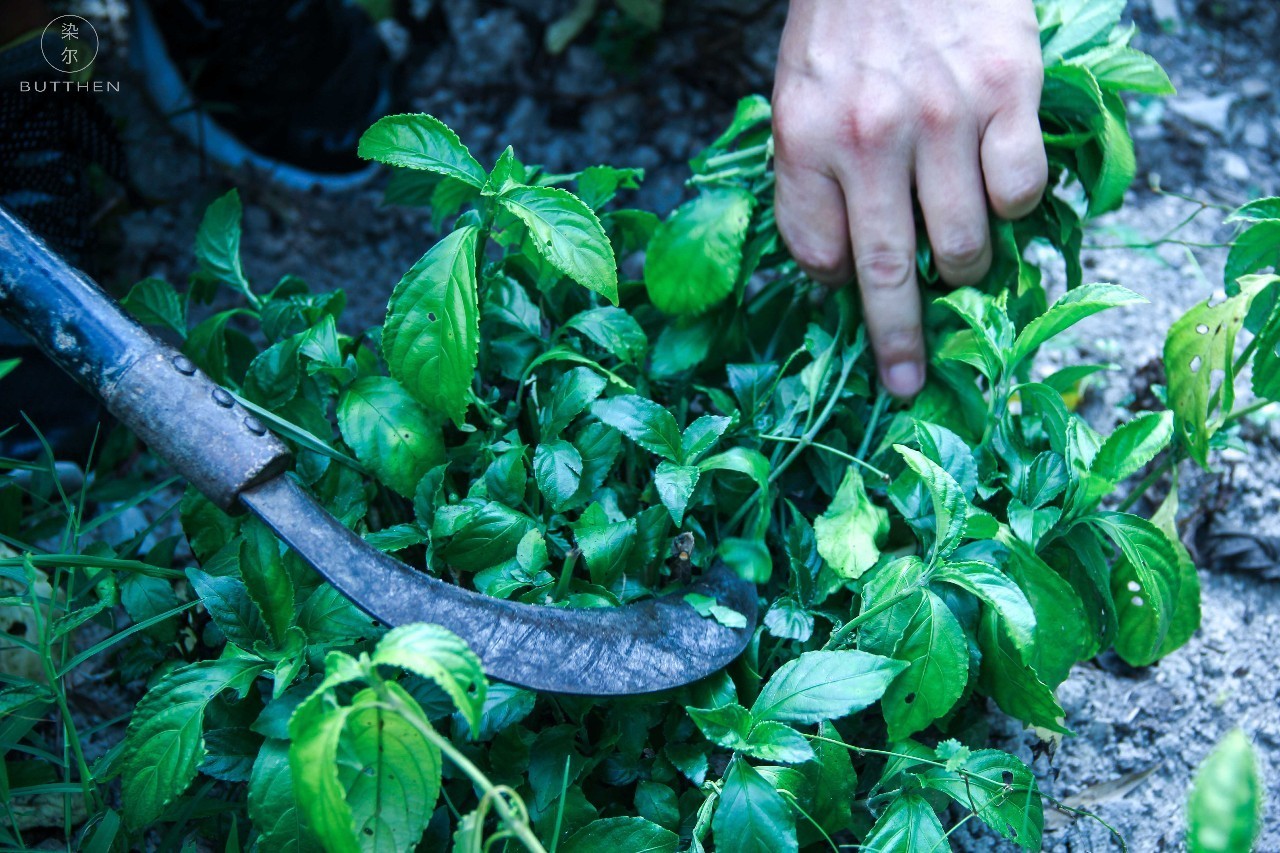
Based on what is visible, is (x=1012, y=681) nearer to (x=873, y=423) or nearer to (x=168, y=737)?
(x=873, y=423)

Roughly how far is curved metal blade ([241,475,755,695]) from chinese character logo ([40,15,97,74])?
3.32ft

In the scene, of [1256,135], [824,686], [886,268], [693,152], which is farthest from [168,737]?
[1256,135]

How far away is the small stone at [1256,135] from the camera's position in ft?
6.45

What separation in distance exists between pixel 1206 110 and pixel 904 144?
1.20 meters

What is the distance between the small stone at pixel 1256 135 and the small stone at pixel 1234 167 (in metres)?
0.06

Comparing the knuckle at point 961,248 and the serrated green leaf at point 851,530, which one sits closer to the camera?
the serrated green leaf at point 851,530

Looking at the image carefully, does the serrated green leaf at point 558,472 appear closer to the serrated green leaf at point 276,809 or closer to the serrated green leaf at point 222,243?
the serrated green leaf at point 276,809

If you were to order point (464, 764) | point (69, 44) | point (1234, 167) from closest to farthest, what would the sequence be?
point (464, 764) → point (69, 44) → point (1234, 167)

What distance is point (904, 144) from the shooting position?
1.16 meters

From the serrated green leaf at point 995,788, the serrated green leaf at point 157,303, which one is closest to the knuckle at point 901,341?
the serrated green leaf at point 995,788

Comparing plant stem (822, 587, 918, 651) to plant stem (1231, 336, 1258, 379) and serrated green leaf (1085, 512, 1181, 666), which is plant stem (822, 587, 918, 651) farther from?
plant stem (1231, 336, 1258, 379)

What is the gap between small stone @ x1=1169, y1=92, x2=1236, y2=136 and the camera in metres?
1.97

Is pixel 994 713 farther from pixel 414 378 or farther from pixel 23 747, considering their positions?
pixel 23 747

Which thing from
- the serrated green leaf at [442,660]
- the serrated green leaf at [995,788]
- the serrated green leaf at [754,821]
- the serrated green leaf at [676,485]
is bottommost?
the serrated green leaf at [995,788]
